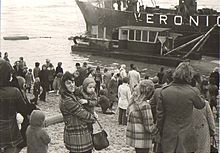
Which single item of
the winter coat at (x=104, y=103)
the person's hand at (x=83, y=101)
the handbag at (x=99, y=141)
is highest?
the person's hand at (x=83, y=101)

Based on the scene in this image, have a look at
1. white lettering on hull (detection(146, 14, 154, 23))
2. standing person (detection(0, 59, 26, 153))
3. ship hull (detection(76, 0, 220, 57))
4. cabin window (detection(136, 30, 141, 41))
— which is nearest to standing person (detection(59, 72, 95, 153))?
standing person (detection(0, 59, 26, 153))

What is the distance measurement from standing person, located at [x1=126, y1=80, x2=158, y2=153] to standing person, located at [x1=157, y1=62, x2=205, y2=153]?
0.56m

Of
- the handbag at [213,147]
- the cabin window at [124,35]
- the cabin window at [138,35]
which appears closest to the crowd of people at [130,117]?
the handbag at [213,147]

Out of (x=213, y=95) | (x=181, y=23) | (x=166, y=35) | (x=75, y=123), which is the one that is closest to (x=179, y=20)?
(x=181, y=23)

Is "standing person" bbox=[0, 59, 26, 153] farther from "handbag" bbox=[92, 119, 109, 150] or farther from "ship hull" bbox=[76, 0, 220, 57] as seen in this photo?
"ship hull" bbox=[76, 0, 220, 57]

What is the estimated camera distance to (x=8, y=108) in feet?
16.5

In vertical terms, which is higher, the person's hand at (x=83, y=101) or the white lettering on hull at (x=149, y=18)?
the white lettering on hull at (x=149, y=18)

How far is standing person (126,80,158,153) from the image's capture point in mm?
5645

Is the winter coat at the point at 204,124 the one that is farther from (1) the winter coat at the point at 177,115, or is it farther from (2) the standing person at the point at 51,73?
(2) the standing person at the point at 51,73

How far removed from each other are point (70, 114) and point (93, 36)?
1179 inches

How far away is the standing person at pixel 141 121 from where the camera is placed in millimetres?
5645

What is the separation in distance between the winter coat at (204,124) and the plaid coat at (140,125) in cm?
51

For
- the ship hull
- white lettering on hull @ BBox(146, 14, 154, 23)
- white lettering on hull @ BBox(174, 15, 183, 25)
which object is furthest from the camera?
white lettering on hull @ BBox(146, 14, 154, 23)

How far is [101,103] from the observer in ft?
39.0
